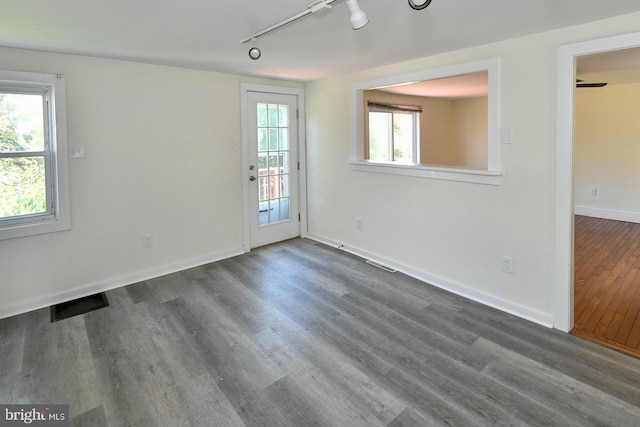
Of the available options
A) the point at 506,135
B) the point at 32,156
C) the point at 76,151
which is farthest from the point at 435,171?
the point at 32,156

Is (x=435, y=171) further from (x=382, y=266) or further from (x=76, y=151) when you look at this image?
(x=76, y=151)

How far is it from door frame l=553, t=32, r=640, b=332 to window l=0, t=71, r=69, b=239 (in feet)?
12.7

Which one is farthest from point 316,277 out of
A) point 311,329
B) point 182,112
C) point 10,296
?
point 10,296

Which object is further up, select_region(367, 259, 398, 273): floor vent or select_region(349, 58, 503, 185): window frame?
select_region(349, 58, 503, 185): window frame

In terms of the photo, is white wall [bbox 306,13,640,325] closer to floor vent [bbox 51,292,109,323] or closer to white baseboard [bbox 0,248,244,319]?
white baseboard [bbox 0,248,244,319]

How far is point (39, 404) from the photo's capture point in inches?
76.3

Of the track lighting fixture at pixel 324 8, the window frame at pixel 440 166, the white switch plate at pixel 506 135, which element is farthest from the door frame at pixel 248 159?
the white switch plate at pixel 506 135

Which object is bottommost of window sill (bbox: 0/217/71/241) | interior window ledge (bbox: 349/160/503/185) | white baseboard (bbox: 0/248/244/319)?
white baseboard (bbox: 0/248/244/319)

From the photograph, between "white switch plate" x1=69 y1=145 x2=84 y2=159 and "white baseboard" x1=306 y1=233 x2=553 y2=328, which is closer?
"white baseboard" x1=306 y1=233 x2=553 y2=328

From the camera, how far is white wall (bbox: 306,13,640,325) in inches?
101

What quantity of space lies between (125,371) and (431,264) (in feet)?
8.79

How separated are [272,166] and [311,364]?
2.90m

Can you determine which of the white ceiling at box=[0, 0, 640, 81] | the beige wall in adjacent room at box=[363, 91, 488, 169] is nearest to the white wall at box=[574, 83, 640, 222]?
the beige wall in adjacent room at box=[363, 91, 488, 169]

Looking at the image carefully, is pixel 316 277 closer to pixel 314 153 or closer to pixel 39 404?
pixel 314 153
